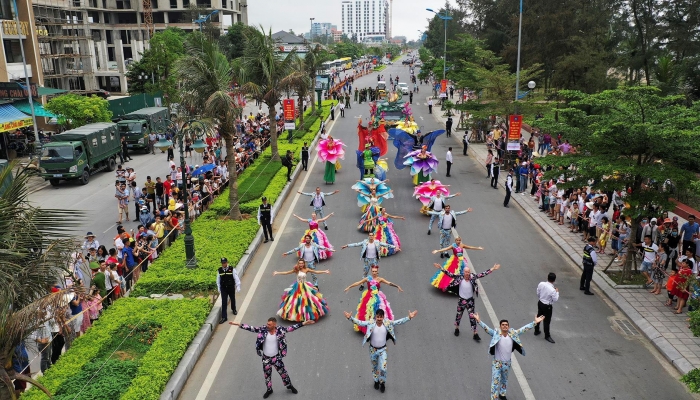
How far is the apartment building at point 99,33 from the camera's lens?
2196 inches

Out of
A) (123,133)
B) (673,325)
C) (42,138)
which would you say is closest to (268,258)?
(673,325)

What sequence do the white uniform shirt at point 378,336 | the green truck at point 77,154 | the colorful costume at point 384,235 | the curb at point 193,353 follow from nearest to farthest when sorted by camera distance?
1. the white uniform shirt at point 378,336
2. the curb at point 193,353
3. the colorful costume at point 384,235
4. the green truck at point 77,154

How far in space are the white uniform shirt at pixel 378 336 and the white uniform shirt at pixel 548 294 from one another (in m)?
3.98

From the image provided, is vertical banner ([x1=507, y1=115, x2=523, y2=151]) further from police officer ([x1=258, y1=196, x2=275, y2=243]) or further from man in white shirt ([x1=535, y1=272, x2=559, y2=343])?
man in white shirt ([x1=535, y1=272, x2=559, y2=343])

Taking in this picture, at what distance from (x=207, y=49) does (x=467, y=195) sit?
477 inches

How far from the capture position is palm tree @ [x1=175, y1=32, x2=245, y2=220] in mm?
17422

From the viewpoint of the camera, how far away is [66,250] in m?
8.06

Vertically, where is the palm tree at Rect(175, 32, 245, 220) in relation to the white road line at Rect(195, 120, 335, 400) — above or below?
above

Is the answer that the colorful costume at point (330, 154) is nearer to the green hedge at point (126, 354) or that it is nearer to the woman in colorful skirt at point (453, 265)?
the woman in colorful skirt at point (453, 265)

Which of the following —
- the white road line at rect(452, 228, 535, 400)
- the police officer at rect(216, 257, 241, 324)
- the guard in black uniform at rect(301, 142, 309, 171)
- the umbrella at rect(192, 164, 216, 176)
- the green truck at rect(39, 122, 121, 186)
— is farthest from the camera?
the guard in black uniform at rect(301, 142, 309, 171)

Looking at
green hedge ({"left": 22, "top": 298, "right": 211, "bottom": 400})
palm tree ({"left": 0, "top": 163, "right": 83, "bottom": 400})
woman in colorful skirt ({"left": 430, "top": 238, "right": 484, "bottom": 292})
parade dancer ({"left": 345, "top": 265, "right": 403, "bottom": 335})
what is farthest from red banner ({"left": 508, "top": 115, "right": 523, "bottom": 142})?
palm tree ({"left": 0, "top": 163, "right": 83, "bottom": 400})

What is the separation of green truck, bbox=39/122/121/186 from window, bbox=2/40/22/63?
59.7 ft

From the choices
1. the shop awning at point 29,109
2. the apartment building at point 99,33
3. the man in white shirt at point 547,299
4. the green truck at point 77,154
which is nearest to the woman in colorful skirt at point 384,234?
the man in white shirt at point 547,299

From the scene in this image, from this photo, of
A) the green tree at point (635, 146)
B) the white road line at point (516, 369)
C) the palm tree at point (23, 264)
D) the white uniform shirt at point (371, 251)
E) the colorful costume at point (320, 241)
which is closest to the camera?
the palm tree at point (23, 264)
